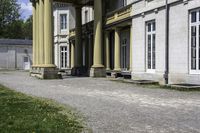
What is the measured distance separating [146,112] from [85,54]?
3186 cm

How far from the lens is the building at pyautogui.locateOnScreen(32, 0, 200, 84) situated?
19.8m

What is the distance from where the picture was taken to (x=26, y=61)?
232ft

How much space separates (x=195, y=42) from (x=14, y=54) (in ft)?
176

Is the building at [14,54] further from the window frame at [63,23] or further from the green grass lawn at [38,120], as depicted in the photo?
the green grass lawn at [38,120]

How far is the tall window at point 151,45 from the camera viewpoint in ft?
78.8

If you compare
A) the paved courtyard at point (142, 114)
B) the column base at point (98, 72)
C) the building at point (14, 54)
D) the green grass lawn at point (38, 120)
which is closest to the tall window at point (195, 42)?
the paved courtyard at point (142, 114)

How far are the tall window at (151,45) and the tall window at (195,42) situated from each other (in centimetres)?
440

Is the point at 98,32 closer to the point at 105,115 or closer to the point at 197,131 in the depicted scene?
the point at 105,115

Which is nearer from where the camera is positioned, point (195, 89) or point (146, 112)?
point (146, 112)

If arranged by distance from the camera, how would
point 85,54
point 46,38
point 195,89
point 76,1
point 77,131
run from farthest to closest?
point 85,54 → point 76,1 → point 46,38 → point 195,89 → point 77,131

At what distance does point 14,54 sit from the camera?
69.3 m

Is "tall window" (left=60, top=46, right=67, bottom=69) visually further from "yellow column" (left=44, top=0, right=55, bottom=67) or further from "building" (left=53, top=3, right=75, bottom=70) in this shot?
"yellow column" (left=44, top=0, right=55, bottom=67)

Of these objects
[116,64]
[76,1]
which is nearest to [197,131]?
[116,64]

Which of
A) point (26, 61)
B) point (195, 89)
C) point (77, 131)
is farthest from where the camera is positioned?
point (26, 61)
